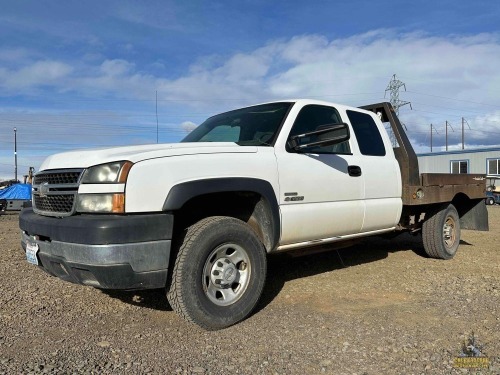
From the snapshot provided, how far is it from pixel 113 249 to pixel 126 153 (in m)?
0.74

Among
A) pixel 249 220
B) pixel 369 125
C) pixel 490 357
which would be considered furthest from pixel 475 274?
pixel 249 220

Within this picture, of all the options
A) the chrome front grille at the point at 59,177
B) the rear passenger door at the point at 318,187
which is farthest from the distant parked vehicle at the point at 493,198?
the chrome front grille at the point at 59,177

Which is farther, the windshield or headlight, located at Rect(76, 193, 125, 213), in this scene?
the windshield

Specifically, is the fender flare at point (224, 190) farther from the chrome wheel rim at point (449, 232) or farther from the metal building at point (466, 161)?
the metal building at point (466, 161)

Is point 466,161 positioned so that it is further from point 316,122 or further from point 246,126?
point 246,126

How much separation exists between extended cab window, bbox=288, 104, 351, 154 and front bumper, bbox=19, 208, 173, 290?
5.75 feet

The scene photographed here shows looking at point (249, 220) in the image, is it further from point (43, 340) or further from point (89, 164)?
point (43, 340)

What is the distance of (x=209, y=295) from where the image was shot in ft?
12.1

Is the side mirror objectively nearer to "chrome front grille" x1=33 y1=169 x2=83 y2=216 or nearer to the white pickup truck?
the white pickup truck

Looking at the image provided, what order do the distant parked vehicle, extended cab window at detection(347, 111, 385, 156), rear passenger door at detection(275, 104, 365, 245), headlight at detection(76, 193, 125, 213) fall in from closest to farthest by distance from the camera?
headlight at detection(76, 193, 125, 213)
rear passenger door at detection(275, 104, 365, 245)
extended cab window at detection(347, 111, 385, 156)
the distant parked vehicle

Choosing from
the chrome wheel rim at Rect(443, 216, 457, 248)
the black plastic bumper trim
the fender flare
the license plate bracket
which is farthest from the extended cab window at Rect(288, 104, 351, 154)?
the chrome wheel rim at Rect(443, 216, 457, 248)

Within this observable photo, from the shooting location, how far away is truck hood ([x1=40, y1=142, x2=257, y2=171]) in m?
3.42

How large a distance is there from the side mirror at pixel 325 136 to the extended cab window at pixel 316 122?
0.25 ft

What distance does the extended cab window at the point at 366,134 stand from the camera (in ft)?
17.5
